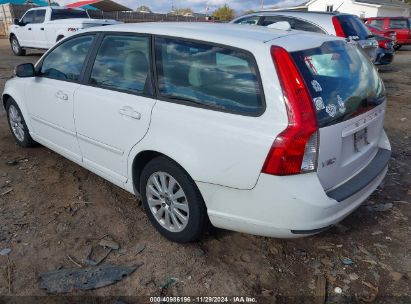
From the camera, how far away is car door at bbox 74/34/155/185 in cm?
298

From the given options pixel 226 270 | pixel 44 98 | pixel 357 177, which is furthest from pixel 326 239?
pixel 44 98

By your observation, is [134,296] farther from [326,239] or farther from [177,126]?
[326,239]

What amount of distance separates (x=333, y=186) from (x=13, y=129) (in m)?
4.31

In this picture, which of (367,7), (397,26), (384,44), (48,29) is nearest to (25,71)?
(48,29)

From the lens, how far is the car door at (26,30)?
13505 millimetres

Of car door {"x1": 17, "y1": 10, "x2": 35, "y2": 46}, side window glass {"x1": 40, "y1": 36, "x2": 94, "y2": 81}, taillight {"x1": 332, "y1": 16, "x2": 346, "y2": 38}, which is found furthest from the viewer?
car door {"x1": 17, "y1": 10, "x2": 35, "y2": 46}

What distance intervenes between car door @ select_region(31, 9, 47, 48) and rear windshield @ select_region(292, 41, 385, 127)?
12.2m

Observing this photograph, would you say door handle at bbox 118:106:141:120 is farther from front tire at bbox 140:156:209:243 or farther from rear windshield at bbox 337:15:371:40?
rear windshield at bbox 337:15:371:40

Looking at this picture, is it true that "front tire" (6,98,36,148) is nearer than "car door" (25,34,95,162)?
No

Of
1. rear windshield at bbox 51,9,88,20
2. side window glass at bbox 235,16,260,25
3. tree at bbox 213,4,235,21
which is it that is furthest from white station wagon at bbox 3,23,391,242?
tree at bbox 213,4,235,21

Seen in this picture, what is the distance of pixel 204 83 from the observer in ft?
8.71

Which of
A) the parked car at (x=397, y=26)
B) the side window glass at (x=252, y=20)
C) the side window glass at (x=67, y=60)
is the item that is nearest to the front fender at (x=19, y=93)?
the side window glass at (x=67, y=60)

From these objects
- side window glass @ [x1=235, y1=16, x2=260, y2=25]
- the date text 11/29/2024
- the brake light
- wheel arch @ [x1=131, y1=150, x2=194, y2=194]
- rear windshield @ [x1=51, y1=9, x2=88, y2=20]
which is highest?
side window glass @ [x1=235, y1=16, x2=260, y2=25]

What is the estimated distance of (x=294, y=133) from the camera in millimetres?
2240
